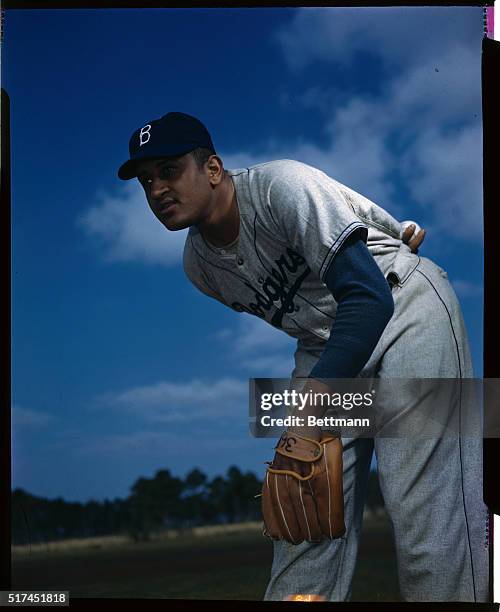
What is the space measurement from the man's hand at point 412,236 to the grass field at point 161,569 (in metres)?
1.21

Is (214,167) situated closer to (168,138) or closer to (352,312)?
(168,138)

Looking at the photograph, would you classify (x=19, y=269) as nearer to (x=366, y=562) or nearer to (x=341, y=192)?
(x=341, y=192)

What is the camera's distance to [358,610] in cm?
300

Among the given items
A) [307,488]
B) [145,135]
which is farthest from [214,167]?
[307,488]

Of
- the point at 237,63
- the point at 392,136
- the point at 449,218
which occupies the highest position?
the point at 237,63

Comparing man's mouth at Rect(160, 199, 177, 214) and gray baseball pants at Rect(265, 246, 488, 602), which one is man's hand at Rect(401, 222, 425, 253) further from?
man's mouth at Rect(160, 199, 177, 214)

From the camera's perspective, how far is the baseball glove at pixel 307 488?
295 centimetres

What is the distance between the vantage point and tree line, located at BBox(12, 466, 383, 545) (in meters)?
3.03

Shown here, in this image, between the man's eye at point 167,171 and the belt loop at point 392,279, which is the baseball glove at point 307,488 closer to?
the belt loop at point 392,279

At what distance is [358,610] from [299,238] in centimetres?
137

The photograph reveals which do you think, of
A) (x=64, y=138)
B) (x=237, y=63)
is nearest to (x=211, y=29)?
(x=237, y=63)

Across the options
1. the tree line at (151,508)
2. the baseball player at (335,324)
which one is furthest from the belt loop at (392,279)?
the tree line at (151,508)

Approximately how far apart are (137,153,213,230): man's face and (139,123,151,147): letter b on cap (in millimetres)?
74

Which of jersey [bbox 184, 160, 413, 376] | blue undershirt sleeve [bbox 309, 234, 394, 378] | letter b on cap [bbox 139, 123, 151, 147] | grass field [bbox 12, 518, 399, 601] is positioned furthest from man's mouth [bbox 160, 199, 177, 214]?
grass field [bbox 12, 518, 399, 601]
